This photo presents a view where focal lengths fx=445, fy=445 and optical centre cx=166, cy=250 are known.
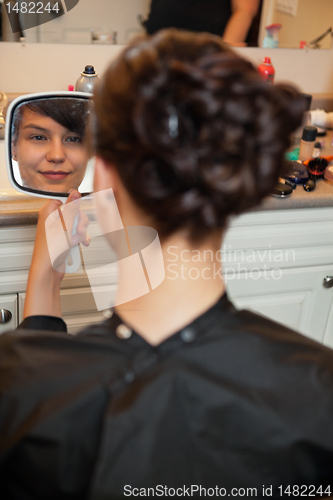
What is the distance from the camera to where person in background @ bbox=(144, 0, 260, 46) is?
149cm

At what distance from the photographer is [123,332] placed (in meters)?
0.59

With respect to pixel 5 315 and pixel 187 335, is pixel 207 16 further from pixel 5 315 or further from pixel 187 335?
pixel 187 335

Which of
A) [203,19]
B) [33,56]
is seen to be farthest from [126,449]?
[203,19]

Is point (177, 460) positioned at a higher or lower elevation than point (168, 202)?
lower

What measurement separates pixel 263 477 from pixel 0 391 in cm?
34

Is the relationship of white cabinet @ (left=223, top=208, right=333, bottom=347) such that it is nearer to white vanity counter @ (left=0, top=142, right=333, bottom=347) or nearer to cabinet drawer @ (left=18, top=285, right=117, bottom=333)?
white vanity counter @ (left=0, top=142, right=333, bottom=347)

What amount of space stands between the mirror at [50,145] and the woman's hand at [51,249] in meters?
0.04

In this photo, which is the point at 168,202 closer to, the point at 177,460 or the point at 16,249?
the point at 177,460

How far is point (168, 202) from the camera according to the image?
512 millimetres

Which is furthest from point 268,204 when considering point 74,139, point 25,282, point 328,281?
point 25,282

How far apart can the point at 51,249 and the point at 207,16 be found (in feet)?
3.61

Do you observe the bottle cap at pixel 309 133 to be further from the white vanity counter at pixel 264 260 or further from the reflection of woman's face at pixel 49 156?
the reflection of woman's face at pixel 49 156

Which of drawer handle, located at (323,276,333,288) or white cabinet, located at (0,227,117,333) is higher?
white cabinet, located at (0,227,117,333)

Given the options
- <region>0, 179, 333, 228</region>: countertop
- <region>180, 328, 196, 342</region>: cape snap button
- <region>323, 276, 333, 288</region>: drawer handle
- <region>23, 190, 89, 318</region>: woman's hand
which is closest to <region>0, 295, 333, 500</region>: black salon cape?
<region>180, 328, 196, 342</region>: cape snap button
